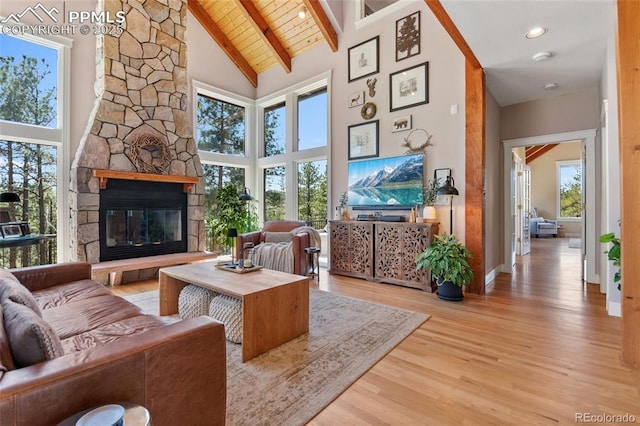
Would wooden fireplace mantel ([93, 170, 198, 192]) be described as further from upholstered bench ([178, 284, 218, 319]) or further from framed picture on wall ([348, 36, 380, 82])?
framed picture on wall ([348, 36, 380, 82])

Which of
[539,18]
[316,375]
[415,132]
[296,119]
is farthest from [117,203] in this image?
[539,18]

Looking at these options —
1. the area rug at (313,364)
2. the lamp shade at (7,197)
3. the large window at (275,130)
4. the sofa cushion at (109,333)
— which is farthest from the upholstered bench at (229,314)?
the large window at (275,130)

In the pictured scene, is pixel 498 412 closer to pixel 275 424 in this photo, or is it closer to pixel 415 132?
pixel 275 424

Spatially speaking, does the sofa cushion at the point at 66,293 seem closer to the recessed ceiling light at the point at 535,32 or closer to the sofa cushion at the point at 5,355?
the sofa cushion at the point at 5,355

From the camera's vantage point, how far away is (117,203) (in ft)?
14.1

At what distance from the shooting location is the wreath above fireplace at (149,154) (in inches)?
174

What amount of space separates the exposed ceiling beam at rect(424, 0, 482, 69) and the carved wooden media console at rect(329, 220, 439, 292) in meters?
1.97

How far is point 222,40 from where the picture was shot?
596 centimetres

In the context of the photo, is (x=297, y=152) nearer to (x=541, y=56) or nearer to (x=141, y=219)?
(x=141, y=219)

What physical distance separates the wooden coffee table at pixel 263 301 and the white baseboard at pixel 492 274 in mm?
2838

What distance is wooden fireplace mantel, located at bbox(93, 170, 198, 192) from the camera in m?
4.07

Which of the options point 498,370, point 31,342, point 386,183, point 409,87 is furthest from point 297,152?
point 31,342

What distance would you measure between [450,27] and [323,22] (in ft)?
9.04

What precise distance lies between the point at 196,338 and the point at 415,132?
3948 mm
